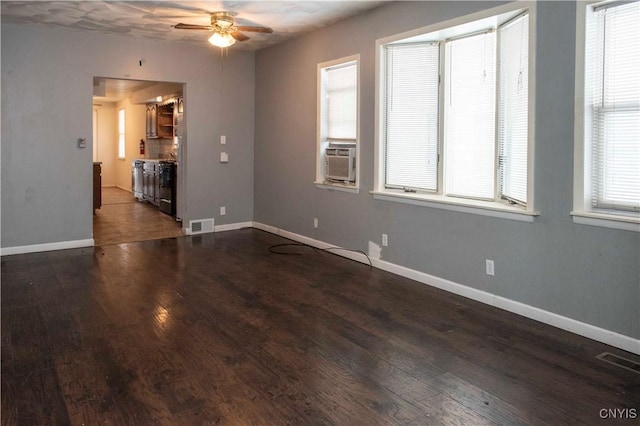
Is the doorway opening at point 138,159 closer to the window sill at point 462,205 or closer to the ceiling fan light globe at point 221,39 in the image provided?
the ceiling fan light globe at point 221,39

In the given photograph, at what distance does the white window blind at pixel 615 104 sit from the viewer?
2932 mm

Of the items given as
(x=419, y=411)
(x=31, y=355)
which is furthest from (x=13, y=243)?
(x=419, y=411)

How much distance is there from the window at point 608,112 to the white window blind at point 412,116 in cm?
153

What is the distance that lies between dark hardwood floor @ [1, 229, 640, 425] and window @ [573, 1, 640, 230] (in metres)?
0.93

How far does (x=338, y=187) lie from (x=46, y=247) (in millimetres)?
3508

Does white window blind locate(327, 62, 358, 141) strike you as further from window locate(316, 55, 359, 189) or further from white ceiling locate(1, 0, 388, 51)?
white ceiling locate(1, 0, 388, 51)

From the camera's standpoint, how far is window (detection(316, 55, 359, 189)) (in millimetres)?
5348

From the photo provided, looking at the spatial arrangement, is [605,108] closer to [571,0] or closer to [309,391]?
[571,0]

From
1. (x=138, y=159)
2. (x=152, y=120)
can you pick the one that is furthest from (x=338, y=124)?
(x=138, y=159)

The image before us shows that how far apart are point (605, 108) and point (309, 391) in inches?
98.6

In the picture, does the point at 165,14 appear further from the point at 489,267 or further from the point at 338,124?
the point at 489,267

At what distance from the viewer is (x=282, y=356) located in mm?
2889

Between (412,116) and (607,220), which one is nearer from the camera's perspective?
(607,220)

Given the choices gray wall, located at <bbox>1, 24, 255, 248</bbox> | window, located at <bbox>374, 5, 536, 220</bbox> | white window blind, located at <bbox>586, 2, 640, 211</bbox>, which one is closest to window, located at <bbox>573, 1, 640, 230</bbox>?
white window blind, located at <bbox>586, 2, 640, 211</bbox>
